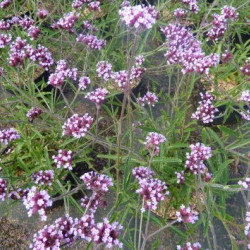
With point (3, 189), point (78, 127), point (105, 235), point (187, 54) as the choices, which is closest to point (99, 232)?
point (105, 235)

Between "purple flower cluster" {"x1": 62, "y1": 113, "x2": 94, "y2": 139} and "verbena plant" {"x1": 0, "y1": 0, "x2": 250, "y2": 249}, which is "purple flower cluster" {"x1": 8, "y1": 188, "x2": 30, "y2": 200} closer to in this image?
"verbena plant" {"x1": 0, "y1": 0, "x2": 250, "y2": 249}

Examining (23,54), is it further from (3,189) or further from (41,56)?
(3,189)

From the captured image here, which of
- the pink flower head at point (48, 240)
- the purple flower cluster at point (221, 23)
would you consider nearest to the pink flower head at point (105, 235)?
the pink flower head at point (48, 240)

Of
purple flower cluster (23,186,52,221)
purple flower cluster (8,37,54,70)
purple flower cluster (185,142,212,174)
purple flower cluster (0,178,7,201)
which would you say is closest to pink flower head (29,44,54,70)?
purple flower cluster (8,37,54,70)

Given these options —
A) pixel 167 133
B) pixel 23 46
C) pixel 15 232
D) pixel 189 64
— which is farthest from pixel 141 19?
pixel 15 232

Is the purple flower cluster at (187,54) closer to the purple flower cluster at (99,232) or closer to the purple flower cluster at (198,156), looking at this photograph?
the purple flower cluster at (198,156)

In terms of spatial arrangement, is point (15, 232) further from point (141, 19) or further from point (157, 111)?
point (141, 19)

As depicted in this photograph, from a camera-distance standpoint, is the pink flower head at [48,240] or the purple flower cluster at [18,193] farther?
the purple flower cluster at [18,193]

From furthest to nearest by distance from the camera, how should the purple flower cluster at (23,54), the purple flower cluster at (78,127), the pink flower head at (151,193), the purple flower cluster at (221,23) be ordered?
the purple flower cluster at (221,23) → the purple flower cluster at (23,54) → the purple flower cluster at (78,127) → the pink flower head at (151,193)
